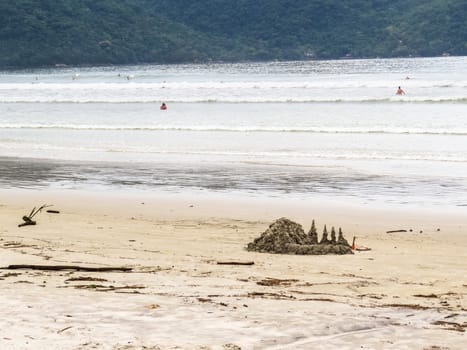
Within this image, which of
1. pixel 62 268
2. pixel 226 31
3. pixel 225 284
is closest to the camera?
pixel 225 284

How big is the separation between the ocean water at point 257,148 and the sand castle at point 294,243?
3847mm

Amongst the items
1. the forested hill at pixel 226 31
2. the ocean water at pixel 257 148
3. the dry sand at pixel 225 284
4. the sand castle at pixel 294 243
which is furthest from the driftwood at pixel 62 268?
the forested hill at pixel 226 31

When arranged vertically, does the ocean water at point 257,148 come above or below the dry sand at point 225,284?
above

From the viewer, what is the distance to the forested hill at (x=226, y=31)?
164 metres

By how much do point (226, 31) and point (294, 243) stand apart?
610 feet

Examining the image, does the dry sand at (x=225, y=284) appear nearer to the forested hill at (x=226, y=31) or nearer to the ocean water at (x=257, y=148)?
the ocean water at (x=257, y=148)

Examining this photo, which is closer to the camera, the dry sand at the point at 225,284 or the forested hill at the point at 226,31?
the dry sand at the point at 225,284

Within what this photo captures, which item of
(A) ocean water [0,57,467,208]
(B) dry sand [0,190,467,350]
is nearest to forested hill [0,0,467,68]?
(A) ocean water [0,57,467,208]

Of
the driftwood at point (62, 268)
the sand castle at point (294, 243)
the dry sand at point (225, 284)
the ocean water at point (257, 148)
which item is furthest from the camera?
the ocean water at point (257, 148)

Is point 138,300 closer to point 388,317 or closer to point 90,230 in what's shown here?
point 388,317

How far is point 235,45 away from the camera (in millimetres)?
183625

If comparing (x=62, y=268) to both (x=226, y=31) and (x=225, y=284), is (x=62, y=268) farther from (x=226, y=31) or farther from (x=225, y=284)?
(x=226, y=31)

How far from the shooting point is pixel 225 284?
7457 millimetres

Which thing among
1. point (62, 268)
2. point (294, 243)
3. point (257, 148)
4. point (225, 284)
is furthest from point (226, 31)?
point (225, 284)
